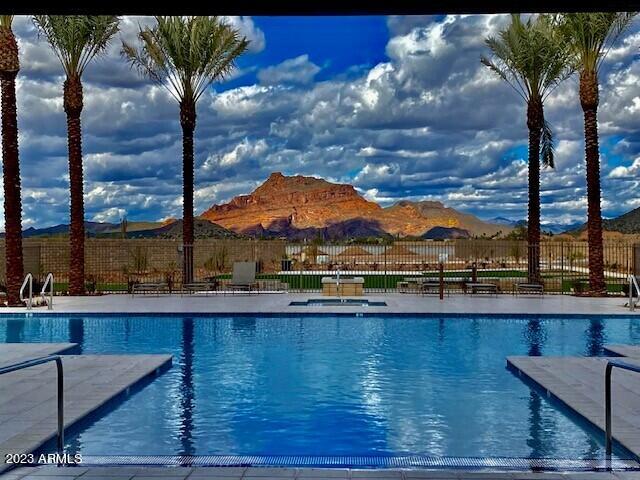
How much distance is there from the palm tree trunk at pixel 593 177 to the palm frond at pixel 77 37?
1281 cm

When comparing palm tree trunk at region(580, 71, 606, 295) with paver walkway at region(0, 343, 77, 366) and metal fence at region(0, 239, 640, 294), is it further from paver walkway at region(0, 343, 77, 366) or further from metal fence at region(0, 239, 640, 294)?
paver walkway at region(0, 343, 77, 366)

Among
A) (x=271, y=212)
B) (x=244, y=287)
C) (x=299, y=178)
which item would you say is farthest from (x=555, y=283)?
(x=299, y=178)

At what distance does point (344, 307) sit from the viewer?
56.9 feet

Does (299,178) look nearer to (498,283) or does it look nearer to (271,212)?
(271,212)

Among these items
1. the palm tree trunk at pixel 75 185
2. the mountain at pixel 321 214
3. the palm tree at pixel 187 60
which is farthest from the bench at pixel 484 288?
the mountain at pixel 321 214

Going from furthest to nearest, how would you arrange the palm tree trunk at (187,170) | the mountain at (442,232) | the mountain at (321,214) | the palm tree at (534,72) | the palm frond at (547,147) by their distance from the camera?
the mountain at (321,214)
the mountain at (442,232)
the palm frond at (547,147)
the palm tree trunk at (187,170)
the palm tree at (534,72)

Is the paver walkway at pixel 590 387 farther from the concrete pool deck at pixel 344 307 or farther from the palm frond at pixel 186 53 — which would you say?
the palm frond at pixel 186 53

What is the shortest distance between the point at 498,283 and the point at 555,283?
2.82 m

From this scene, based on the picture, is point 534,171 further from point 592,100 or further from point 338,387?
point 338,387

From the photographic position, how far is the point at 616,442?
6301 millimetres

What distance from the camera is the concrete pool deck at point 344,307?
53.7 feet

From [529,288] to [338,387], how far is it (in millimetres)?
12420

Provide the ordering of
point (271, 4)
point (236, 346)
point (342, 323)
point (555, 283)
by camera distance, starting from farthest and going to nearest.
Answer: point (555, 283)
point (342, 323)
point (236, 346)
point (271, 4)

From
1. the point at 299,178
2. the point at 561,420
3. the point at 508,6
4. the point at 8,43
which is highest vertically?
the point at 299,178
